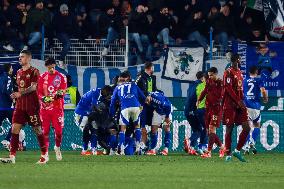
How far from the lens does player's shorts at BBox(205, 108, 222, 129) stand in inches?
1025

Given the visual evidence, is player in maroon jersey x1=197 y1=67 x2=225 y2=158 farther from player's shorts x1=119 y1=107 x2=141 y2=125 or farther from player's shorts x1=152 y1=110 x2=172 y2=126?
player's shorts x1=152 y1=110 x2=172 y2=126

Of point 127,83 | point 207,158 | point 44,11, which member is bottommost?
point 207,158

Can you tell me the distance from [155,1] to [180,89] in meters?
4.15

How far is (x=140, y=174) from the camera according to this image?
1864cm

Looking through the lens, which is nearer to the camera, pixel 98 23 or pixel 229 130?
pixel 229 130

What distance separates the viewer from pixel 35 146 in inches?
1244

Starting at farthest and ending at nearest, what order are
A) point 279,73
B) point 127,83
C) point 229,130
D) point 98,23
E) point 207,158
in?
point 98,23 < point 279,73 < point 127,83 < point 207,158 < point 229,130

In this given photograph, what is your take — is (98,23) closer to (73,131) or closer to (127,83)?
(73,131)

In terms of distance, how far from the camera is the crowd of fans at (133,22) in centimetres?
3203

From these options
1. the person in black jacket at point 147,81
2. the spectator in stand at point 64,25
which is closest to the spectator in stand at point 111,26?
the spectator in stand at point 64,25

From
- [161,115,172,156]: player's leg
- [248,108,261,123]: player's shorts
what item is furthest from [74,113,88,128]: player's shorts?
[248,108,261,123]: player's shorts

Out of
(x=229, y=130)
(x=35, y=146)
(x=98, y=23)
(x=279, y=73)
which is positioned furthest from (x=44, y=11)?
(x=229, y=130)

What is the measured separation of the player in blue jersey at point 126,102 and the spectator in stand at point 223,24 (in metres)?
5.16

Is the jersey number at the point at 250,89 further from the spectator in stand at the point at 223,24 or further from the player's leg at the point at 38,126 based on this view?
the player's leg at the point at 38,126
